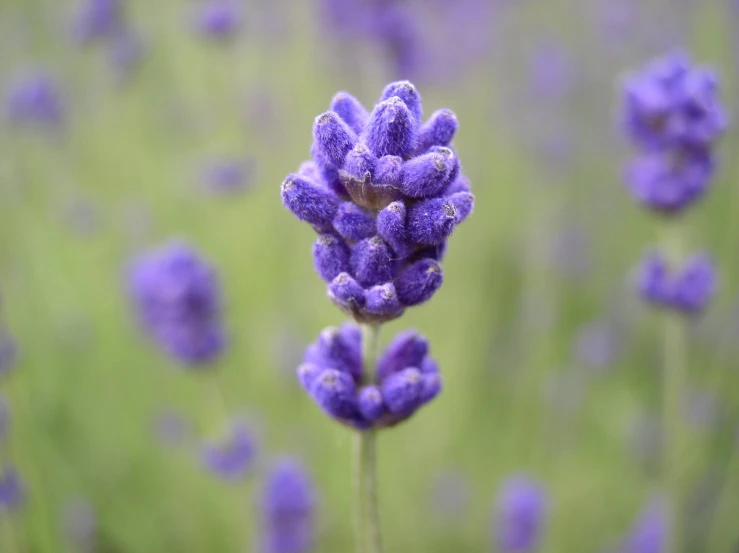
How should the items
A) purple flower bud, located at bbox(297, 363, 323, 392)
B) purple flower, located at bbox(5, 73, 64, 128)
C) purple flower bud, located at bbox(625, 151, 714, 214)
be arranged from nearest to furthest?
→ purple flower bud, located at bbox(297, 363, 323, 392), purple flower bud, located at bbox(625, 151, 714, 214), purple flower, located at bbox(5, 73, 64, 128)

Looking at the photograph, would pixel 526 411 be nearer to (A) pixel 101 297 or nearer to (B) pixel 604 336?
(B) pixel 604 336

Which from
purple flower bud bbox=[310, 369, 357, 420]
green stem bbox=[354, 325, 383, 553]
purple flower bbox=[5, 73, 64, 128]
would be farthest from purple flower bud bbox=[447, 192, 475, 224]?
purple flower bbox=[5, 73, 64, 128]

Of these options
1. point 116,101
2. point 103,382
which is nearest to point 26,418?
point 103,382

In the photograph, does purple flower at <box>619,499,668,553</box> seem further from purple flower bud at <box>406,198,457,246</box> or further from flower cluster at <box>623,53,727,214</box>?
purple flower bud at <box>406,198,457,246</box>

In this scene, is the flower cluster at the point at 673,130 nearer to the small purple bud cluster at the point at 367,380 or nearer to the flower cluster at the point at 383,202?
the flower cluster at the point at 383,202

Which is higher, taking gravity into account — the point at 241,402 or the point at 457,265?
the point at 457,265

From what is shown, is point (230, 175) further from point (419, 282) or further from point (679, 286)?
point (419, 282)

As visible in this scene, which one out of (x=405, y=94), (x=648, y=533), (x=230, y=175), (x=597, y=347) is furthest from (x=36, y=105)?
(x=648, y=533)
